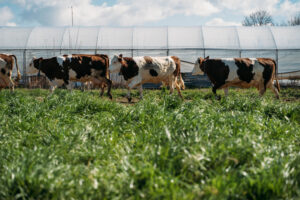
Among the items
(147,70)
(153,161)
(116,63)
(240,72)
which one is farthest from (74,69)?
(153,161)

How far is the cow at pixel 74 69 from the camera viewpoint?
12.6 m

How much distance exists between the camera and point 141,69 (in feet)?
39.5

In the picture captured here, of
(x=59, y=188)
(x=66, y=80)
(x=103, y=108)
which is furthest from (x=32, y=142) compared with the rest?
(x=66, y=80)

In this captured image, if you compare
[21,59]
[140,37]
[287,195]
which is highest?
[140,37]

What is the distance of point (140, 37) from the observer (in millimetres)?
22625

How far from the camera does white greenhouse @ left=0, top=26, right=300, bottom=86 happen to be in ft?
70.4

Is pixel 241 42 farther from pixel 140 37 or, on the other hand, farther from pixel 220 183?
pixel 220 183

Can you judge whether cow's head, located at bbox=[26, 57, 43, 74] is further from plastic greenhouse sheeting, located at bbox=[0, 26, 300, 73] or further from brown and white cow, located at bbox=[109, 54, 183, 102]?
plastic greenhouse sheeting, located at bbox=[0, 26, 300, 73]

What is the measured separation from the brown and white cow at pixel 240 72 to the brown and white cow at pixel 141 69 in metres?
1.57

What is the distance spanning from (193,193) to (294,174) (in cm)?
115

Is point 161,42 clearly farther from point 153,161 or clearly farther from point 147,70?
point 153,161

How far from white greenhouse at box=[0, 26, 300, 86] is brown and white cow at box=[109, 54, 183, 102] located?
27.5 feet

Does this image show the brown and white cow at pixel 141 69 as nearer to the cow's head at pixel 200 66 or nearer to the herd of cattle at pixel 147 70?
the herd of cattle at pixel 147 70

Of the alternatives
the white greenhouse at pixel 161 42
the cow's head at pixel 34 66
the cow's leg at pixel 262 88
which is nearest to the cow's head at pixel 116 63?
the cow's head at pixel 34 66
